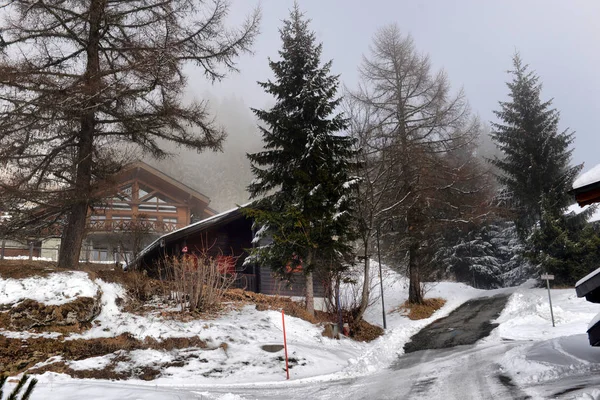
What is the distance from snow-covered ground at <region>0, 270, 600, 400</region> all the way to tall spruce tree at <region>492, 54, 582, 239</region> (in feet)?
35.1

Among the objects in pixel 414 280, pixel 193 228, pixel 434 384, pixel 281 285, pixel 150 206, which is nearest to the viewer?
pixel 434 384

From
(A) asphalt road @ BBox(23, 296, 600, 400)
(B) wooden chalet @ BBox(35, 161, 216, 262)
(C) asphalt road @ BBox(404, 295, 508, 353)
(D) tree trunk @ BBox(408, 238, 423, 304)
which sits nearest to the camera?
(A) asphalt road @ BBox(23, 296, 600, 400)

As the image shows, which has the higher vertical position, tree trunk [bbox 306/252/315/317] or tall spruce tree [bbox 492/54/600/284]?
tall spruce tree [bbox 492/54/600/284]

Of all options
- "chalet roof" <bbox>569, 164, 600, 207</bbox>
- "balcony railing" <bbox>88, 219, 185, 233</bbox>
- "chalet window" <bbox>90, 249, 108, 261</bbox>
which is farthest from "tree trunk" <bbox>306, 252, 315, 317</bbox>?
"chalet window" <bbox>90, 249, 108, 261</bbox>

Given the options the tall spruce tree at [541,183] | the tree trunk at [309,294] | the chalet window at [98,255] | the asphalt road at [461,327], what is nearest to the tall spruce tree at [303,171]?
the tree trunk at [309,294]

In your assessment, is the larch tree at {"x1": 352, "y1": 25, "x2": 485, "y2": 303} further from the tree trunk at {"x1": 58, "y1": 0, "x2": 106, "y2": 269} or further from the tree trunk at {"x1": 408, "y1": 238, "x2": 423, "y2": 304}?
the tree trunk at {"x1": 58, "y1": 0, "x2": 106, "y2": 269}

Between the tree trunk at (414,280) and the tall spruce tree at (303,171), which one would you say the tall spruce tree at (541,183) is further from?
the tall spruce tree at (303,171)

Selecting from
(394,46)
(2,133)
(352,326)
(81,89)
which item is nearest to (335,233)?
(352,326)

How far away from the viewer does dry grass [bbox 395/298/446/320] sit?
1952 centimetres

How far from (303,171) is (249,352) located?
7.12 meters

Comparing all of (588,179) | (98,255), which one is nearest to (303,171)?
(588,179)

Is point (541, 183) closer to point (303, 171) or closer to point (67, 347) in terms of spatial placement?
point (303, 171)

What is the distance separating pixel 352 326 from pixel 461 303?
378 inches

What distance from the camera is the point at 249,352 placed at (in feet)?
35.7
